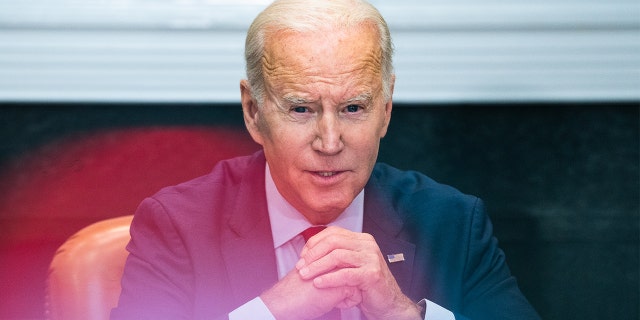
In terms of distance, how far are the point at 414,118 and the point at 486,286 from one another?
53.5 inches

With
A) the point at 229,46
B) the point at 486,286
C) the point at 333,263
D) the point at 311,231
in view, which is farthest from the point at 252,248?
the point at 229,46

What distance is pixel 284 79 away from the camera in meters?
1.89

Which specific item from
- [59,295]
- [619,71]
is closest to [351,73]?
[59,295]

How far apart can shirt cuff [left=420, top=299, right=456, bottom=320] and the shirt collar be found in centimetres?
27

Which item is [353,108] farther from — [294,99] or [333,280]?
[333,280]

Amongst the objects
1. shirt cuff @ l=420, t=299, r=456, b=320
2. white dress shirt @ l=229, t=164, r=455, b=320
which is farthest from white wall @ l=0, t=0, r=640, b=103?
shirt cuff @ l=420, t=299, r=456, b=320

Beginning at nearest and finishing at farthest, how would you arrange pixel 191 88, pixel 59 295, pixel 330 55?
pixel 330 55
pixel 59 295
pixel 191 88

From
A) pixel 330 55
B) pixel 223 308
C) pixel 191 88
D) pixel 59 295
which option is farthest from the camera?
pixel 191 88

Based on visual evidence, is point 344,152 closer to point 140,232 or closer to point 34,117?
point 140,232

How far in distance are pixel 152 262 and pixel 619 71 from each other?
1.99 meters

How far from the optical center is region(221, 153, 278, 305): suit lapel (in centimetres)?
208

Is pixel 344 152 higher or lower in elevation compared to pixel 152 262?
higher

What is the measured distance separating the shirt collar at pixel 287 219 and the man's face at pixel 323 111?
6.4 inches

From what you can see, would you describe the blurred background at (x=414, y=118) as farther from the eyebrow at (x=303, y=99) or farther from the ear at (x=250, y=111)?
the eyebrow at (x=303, y=99)
